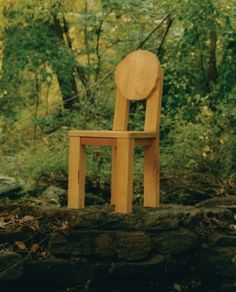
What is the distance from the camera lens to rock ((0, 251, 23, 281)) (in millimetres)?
4641

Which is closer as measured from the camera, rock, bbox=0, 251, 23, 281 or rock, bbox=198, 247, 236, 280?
rock, bbox=0, 251, 23, 281

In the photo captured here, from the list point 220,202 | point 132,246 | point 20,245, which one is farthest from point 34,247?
point 220,202

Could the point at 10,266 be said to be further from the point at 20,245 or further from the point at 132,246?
the point at 132,246

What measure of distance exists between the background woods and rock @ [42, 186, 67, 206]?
383 mm

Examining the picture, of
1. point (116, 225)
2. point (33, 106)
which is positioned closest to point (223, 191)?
point (116, 225)

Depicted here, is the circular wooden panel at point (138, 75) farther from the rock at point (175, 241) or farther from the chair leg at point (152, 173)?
the rock at point (175, 241)

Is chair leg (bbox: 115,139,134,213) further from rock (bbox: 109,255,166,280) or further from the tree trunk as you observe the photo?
the tree trunk

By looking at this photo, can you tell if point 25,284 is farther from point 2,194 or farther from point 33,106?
point 33,106

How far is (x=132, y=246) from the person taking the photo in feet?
15.6

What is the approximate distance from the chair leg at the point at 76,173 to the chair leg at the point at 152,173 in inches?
18.3

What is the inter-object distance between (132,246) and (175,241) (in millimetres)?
301

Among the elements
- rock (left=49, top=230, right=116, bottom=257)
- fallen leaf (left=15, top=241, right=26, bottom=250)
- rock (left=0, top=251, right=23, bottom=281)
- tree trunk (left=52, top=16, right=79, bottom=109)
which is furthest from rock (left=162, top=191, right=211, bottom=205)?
tree trunk (left=52, top=16, right=79, bottom=109)

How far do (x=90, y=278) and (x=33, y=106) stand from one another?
5.34 m

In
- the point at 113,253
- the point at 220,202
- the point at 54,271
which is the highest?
the point at 220,202
